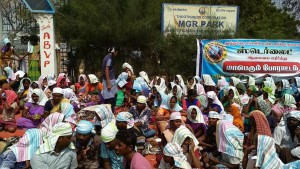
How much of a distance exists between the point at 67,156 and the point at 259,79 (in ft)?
34.1

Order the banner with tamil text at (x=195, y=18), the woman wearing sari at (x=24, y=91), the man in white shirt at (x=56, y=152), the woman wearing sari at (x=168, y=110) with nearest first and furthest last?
1. the man in white shirt at (x=56, y=152)
2. the woman wearing sari at (x=168, y=110)
3. the woman wearing sari at (x=24, y=91)
4. the banner with tamil text at (x=195, y=18)

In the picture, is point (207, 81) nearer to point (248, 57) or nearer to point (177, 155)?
point (248, 57)

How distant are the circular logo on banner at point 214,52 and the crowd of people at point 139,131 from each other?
2.88 m

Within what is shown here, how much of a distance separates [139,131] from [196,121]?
147 cm

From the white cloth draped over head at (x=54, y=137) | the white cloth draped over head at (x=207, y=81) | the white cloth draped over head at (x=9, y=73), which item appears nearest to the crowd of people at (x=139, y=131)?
the white cloth draped over head at (x=54, y=137)

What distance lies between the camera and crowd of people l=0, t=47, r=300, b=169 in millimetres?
4082

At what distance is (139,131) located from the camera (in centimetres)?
555

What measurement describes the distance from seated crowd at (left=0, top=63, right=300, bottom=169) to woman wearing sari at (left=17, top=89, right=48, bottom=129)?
18 mm

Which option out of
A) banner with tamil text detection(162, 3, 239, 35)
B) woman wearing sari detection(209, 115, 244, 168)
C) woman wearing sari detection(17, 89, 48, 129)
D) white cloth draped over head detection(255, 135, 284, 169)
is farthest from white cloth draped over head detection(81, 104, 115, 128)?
banner with tamil text detection(162, 3, 239, 35)

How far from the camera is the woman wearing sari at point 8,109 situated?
8.15m

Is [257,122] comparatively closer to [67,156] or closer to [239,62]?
[67,156]

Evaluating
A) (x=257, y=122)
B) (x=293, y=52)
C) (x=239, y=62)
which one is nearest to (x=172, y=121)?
(x=257, y=122)

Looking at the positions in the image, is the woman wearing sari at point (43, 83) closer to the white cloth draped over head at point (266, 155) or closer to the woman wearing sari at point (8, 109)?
the woman wearing sari at point (8, 109)

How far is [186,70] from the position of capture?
569 inches
